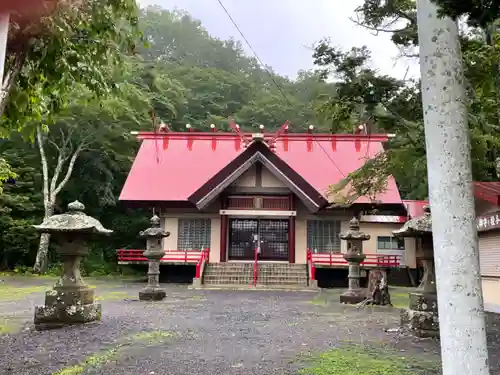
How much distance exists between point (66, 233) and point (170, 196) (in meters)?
11.9

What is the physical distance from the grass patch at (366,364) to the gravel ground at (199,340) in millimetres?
245

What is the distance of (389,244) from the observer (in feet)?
65.7

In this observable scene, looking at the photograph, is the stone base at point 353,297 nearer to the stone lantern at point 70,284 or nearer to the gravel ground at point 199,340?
the gravel ground at point 199,340

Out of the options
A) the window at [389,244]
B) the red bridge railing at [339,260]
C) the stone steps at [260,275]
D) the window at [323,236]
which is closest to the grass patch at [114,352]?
the stone steps at [260,275]

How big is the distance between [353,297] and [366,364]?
23.4 feet

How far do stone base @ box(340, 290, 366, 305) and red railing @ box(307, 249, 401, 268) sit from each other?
A: 19.0ft

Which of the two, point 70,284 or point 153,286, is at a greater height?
point 70,284

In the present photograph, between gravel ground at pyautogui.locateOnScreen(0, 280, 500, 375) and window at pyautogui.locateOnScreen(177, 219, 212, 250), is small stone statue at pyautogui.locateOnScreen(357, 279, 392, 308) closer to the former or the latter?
gravel ground at pyautogui.locateOnScreen(0, 280, 500, 375)

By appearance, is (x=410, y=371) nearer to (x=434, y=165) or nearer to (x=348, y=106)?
(x=434, y=165)

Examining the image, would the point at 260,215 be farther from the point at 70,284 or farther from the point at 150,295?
the point at 70,284

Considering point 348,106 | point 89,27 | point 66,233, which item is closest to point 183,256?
point 66,233

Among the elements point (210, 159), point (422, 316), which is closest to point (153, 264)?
point (422, 316)

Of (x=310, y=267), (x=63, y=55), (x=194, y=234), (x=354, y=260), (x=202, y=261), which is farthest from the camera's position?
(x=194, y=234)

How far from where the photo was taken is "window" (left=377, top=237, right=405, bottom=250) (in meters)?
20.0
